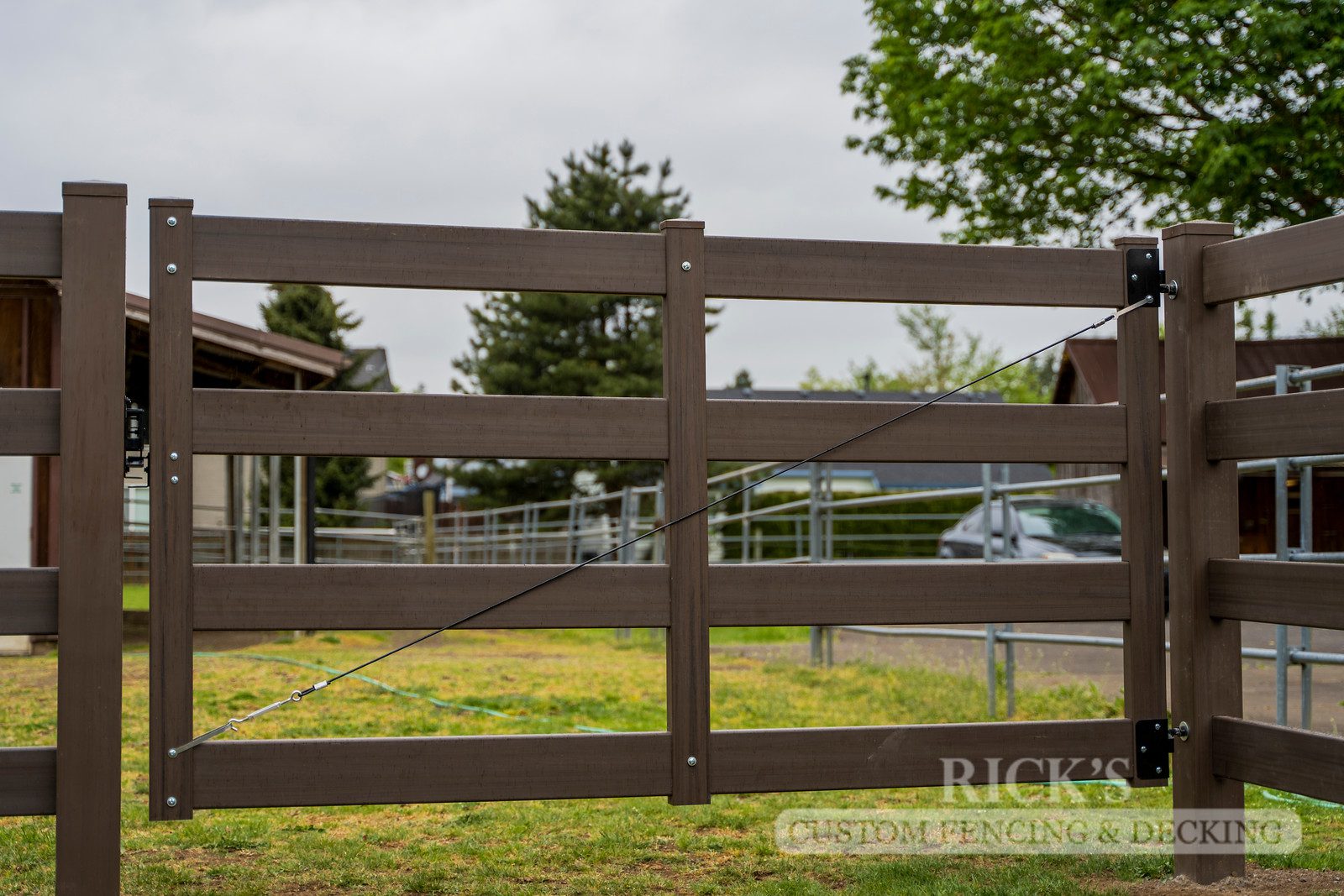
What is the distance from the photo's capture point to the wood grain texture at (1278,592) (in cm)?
Answer: 268

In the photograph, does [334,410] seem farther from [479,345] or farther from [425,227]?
[479,345]

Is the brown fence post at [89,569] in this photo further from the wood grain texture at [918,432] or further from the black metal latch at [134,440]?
the wood grain texture at [918,432]

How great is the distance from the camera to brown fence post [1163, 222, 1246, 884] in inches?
119

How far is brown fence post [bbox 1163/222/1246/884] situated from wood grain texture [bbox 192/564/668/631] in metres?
1.33

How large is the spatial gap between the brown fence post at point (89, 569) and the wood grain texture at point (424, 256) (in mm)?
248

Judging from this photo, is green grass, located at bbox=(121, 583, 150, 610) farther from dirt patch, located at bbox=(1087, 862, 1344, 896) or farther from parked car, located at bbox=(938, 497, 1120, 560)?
dirt patch, located at bbox=(1087, 862, 1344, 896)

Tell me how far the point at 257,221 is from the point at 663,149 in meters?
29.3

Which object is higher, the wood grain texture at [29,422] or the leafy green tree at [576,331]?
the leafy green tree at [576,331]

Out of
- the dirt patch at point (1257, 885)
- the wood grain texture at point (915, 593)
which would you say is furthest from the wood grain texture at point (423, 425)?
the dirt patch at point (1257, 885)

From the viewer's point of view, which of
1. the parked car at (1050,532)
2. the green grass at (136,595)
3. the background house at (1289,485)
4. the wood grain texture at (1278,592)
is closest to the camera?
the wood grain texture at (1278,592)

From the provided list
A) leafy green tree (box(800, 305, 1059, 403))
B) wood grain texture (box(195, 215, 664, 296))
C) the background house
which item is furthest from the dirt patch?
leafy green tree (box(800, 305, 1059, 403))

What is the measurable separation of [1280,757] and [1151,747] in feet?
1.02

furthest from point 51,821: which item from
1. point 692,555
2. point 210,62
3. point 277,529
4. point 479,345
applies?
point 479,345

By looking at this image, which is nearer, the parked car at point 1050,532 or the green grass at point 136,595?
the parked car at point 1050,532
